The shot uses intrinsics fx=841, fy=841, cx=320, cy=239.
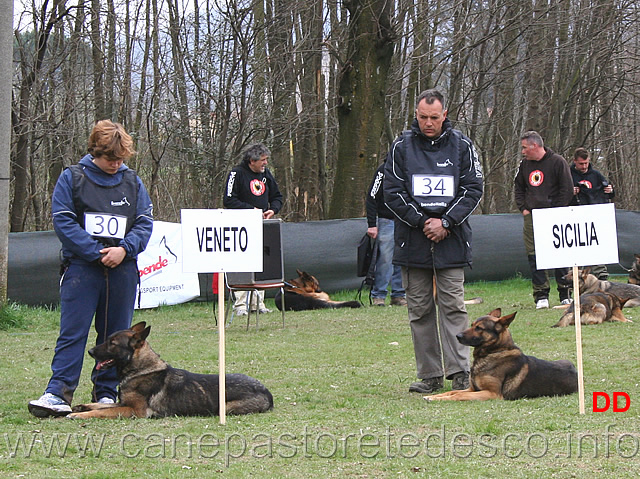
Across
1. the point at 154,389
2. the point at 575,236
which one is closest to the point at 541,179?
the point at 575,236

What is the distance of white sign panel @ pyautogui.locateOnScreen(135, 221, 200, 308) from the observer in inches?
541

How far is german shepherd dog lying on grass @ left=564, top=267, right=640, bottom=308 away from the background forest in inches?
233

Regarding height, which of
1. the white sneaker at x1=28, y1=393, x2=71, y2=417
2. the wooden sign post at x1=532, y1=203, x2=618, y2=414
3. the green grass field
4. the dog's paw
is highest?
the wooden sign post at x1=532, y1=203, x2=618, y2=414

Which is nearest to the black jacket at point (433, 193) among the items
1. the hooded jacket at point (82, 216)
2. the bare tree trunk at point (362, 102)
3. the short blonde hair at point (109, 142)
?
the hooded jacket at point (82, 216)

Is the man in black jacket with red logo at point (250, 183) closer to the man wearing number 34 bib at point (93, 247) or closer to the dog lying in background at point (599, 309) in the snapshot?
the dog lying in background at point (599, 309)

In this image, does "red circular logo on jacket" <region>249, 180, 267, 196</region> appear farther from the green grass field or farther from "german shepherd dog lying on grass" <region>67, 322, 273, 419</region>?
"german shepherd dog lying on grass" <region>67, 322, 273, 419</region>

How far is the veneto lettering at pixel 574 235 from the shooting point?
5.64m

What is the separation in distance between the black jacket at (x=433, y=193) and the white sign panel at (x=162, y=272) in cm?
764

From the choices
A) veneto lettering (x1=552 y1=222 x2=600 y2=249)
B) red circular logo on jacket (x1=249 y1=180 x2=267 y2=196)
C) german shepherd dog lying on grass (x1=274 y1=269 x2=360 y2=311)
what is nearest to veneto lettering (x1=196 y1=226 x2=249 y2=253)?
veneto lettering (x1=552 y1=222 x2=600 y2=249)

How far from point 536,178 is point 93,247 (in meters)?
7.32

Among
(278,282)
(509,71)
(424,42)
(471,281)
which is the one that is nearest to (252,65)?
(424,42)

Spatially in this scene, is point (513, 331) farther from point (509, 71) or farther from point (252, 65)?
point (509, 71)

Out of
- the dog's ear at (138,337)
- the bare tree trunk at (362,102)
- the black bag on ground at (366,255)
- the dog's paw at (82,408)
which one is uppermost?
the bare tree trunk at (362,102)

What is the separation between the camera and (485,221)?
54.7ft
